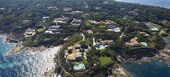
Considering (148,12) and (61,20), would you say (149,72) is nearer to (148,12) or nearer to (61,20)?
(61,20)

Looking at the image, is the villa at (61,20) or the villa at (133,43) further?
the villa at (61,20)

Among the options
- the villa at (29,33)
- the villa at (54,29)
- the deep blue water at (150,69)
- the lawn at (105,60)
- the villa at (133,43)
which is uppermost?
the lawn at (105,60)

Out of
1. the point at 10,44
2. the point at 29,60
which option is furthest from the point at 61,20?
the point at 29,60

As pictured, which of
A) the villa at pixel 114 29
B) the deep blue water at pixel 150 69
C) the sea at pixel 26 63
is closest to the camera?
the deep blue water at pixel 150 69

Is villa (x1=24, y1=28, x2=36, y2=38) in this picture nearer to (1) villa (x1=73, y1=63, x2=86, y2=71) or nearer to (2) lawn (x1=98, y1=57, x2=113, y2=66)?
(2) lawn (x1=98, y1=57, x2=113, y2=66)

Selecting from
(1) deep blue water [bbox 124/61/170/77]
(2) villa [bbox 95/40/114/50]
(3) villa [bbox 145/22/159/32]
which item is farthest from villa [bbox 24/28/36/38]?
(3) villa [bbox 145/22/159/32]

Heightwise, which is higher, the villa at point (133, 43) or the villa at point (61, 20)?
the villa at point (133, 43)

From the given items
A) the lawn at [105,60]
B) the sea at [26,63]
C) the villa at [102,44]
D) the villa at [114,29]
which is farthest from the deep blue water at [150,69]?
the villa at [114,29]

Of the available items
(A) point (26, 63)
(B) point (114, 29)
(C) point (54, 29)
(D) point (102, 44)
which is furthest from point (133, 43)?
(A) point (26, 63)

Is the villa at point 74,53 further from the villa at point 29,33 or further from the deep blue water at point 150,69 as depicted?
the villa at point 29,33
